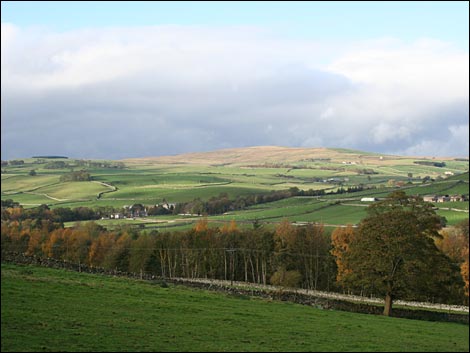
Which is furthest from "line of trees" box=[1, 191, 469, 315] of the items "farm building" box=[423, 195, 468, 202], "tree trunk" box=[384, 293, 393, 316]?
"farm building" box=[423, 195, 468, 202]

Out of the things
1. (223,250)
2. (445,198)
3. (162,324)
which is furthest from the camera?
(445,198)

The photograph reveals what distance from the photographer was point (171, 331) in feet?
79.0

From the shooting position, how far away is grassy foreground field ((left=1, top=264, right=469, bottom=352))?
2112 cm

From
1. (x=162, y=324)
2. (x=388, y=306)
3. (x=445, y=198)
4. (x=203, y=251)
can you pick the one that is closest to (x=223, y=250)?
(x=203, y=251)

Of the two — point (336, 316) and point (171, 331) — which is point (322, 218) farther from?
point (171, 331)

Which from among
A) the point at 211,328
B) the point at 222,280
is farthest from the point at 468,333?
the point at 222,280

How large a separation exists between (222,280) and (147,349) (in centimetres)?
6118

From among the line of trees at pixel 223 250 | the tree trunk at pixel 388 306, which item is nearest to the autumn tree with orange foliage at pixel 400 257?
the tree trunk at pixel 388 306

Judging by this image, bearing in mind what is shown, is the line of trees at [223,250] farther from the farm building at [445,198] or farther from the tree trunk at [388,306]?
the farm building at [445,198]

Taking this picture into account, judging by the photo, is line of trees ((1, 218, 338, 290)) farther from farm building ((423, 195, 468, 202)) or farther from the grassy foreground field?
farm building ((423, 195, 468, 202))

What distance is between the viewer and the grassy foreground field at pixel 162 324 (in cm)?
2112

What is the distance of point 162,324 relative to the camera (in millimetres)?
25609

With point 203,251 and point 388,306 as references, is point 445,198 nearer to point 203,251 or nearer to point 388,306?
point 203,251

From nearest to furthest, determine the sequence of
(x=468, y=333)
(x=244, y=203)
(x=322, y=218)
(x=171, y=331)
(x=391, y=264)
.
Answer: (x=171, y=331) < (x=468, y=333) < (x=391, y=264) < (x=322, y=218) < (x=244, y=203)
